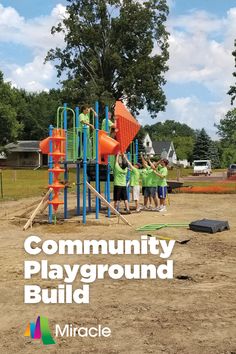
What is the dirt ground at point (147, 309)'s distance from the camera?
14.8 feet

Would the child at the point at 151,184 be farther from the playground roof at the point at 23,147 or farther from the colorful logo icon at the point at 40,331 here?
the playground roof at the point at 23,147

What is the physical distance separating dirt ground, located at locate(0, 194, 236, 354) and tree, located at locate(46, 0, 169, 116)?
4014cm

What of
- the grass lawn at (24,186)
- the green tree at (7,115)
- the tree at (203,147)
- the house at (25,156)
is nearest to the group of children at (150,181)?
the grass lawn at (24,186)

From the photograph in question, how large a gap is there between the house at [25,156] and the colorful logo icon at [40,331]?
70778 mm

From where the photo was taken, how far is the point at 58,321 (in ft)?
17.0

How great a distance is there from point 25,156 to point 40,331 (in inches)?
2912

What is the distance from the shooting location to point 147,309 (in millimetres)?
5562

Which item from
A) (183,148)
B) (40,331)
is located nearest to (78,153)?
(40,331)

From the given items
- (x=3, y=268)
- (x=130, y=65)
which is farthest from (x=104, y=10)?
(x=3, y=268)

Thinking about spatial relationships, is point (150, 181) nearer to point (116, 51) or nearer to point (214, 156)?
point (116, 51)

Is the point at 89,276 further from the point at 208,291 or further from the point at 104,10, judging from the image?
the point at 104,10

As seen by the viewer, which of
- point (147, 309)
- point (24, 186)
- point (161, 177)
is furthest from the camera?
point (24, 186)

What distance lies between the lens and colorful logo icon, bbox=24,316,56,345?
4727 millimetres

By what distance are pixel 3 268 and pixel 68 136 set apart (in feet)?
21.6
